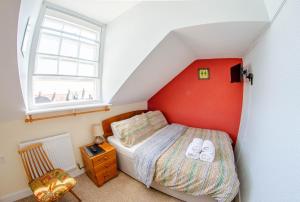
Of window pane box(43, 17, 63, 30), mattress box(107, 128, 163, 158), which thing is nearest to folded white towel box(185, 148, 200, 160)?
mattress box(107, 128, 163, 158)

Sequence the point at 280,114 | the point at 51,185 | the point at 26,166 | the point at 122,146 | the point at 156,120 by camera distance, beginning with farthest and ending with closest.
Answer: the point at 156,120 → the point at 122,146 → the point at 26,166 → the point at 51,185 → the point at 280,114

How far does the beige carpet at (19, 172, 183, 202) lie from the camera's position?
5.76ft

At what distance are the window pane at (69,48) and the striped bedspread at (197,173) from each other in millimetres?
1988

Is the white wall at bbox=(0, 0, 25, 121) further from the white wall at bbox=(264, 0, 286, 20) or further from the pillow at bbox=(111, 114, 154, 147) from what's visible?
the white wall at bbox=(264, 0, 286, 20)

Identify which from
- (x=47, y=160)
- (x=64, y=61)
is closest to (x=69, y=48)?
(x=64, y=61)

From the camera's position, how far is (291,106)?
80 cm

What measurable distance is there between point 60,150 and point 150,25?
223 cm

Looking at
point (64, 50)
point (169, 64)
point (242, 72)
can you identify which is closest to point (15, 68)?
point (64, 50)

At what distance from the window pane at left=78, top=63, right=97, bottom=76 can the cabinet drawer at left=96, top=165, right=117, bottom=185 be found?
1.72 metres

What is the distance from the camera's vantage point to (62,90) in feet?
7.13

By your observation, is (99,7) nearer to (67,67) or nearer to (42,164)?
(67,67)

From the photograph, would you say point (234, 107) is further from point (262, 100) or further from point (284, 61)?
point (284, 61)

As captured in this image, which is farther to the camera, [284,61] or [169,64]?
[169,64]

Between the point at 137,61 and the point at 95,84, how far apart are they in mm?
1155
